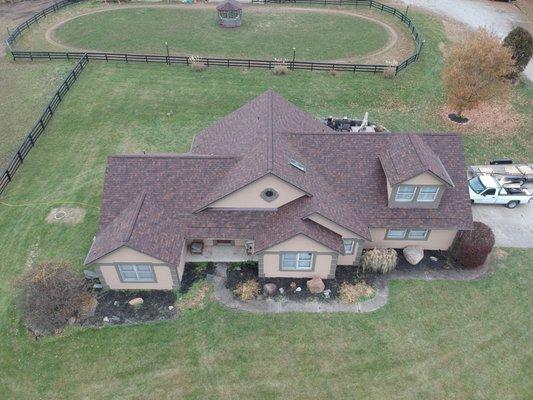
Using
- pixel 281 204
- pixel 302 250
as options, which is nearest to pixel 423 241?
pixel 302 250

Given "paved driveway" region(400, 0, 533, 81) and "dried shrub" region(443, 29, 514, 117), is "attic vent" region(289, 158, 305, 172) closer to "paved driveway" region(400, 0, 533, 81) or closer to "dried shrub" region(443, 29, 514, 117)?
"dried shrub" region(443, 29, 514, 117)

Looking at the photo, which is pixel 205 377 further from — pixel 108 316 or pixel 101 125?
pixel 101 125

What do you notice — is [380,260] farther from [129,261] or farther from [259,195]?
[129,261]

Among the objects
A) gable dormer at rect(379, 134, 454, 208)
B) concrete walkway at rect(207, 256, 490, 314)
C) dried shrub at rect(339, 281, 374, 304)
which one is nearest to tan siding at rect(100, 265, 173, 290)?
concrete walkway at rect(207, 256, 490, 314)

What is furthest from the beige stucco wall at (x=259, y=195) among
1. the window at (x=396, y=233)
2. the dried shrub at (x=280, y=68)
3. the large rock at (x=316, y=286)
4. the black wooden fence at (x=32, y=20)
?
the black wooden fence at (x=32, y=20)

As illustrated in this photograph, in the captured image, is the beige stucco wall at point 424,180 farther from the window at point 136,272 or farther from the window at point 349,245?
the window at point 136,272
